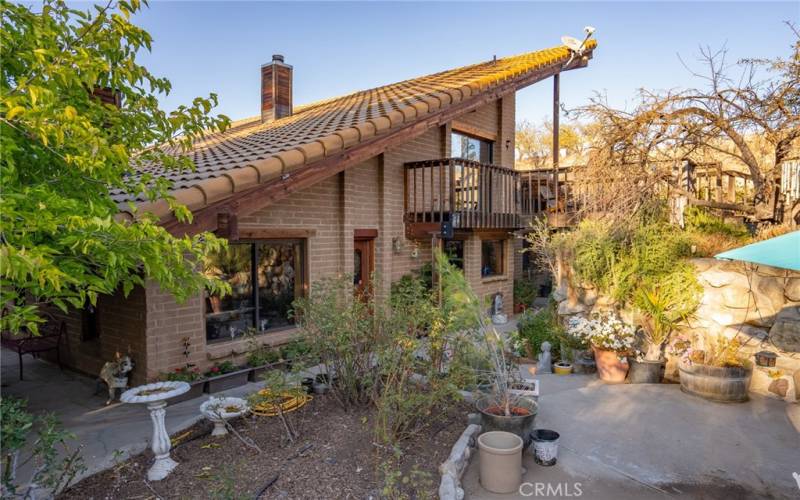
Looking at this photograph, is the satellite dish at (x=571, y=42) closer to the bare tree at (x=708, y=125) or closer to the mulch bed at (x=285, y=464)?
the bare tree at (x=708, y=125)

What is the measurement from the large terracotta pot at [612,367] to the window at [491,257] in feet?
18.6

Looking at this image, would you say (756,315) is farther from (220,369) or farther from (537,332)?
(220,369)

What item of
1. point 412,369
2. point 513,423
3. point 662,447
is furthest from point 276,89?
point 662,447

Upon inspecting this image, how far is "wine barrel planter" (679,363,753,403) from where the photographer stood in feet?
19.3

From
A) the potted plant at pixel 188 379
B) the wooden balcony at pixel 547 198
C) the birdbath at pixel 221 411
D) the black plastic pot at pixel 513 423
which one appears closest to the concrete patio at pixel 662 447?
the black plastic pot at pixel 513 423

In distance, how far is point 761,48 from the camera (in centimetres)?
666

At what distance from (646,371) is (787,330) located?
1825 mm

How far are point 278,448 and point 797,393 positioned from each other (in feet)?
20.9

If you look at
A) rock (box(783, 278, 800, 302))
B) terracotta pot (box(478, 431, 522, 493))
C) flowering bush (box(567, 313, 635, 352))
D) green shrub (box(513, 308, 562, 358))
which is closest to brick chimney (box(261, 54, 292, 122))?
green shrub (box(513, 308, 562, 358))

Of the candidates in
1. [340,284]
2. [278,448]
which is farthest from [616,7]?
[278,448]

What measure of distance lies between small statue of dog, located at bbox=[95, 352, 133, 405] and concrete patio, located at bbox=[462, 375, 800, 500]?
4558 millimetres

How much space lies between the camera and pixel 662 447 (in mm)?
4734

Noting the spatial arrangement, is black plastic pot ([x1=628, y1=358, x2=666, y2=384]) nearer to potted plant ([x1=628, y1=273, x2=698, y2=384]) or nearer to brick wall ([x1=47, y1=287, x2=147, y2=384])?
potted plant ([x1=628, y1=273, x2=698, y2=384])

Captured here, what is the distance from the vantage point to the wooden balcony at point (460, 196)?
9664 millimetres
